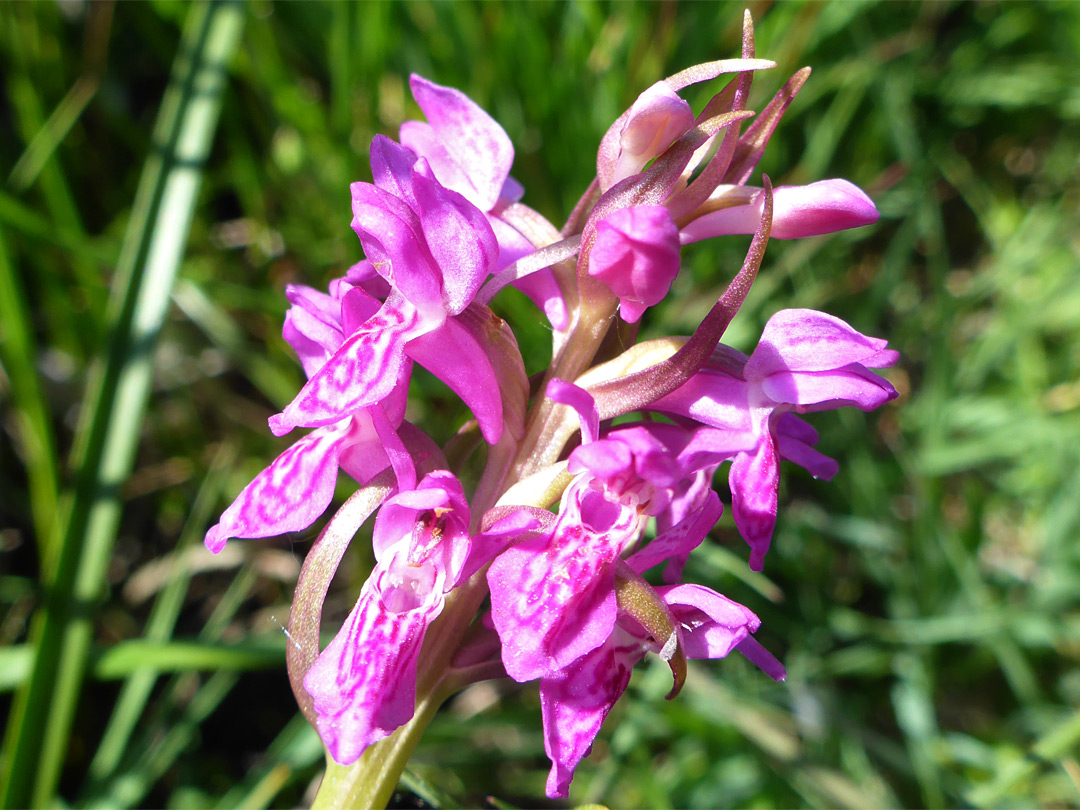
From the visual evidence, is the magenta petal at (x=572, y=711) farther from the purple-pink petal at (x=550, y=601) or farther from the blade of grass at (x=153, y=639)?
the blade of grass at (x=153, y=639)

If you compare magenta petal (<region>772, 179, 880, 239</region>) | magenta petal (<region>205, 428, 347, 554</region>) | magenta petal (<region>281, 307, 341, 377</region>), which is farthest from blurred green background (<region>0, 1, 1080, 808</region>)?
magenta petal (<region>772, 179, 880, 239</region>)

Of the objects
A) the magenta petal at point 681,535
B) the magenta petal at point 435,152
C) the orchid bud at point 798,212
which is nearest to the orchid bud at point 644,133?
the orchid bud at point 798,212

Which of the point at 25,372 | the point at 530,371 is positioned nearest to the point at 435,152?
the point at 530,371

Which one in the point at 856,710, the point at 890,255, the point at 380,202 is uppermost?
the point at 380,202

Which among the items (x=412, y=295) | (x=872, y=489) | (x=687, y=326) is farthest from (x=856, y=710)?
(x=412, y=295)

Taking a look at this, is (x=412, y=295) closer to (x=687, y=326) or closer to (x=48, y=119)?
(x=687, y=326)

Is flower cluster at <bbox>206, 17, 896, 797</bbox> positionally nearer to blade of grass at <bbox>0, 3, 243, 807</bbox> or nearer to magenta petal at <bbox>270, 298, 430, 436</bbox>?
magenta petal at <bbox>270, 298, 430, 436</bbox>
